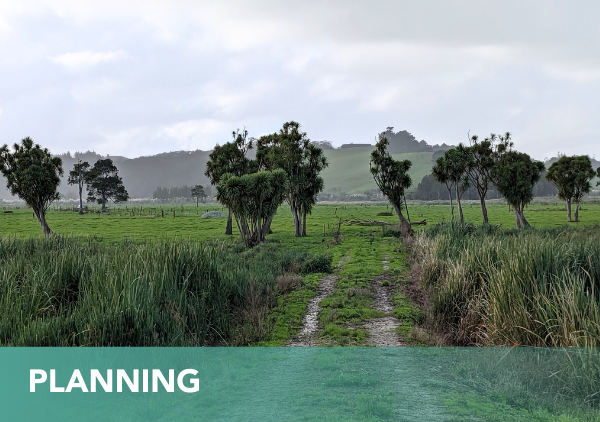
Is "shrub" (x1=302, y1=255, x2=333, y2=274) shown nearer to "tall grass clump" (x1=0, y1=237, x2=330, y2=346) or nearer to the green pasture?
"tall grass clump" (x1=0, y1=237, x2=330, y2=346)

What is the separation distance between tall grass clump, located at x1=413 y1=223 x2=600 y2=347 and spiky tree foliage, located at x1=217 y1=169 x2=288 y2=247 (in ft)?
59.8

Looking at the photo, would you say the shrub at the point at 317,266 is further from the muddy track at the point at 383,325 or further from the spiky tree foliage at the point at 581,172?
the spiky tree foliage at the point at 581,172

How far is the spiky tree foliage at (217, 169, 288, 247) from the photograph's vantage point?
29.2 metres

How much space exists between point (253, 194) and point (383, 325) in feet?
66.5

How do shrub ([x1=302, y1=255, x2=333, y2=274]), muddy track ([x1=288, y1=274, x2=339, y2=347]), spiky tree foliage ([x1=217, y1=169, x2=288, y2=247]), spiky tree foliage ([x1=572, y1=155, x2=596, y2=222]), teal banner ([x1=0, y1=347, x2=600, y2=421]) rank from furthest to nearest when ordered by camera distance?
spiky tree foliage ([x1=572, y1=155, x2=596, y2=222]), spiky tree foliage ([x1=217, y1=169, x2=288, y2=247]), shrub ([x1=302, y1=255, x2=333, y2=274]), muddy track ([x1=288, y1=274, x2=339, y2=347]), teal banner ([x1=0, y1=347, x2=600, y2=421])

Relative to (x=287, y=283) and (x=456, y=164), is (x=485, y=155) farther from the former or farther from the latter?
(x=287, y=283)

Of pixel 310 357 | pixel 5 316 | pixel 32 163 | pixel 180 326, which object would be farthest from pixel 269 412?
pixel 32 163

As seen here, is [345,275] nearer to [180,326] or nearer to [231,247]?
[180,326]

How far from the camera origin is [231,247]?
2969 cm

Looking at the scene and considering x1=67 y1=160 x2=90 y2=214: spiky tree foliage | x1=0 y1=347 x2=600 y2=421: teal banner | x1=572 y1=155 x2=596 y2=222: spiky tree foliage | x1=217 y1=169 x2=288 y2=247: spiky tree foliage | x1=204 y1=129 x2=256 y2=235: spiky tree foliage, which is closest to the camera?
x1=0 y1=347 x2=600 y2=421: teal banner

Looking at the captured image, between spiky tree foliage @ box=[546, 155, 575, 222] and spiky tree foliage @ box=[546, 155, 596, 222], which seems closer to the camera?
spiky tree foliage @ box=[546, 155, 596, 222]

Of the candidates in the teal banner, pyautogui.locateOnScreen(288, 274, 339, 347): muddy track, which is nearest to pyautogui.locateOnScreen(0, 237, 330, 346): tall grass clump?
the teal banner

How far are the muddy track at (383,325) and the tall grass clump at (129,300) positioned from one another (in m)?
3.46

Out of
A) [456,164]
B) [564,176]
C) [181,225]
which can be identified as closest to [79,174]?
[181,225]
